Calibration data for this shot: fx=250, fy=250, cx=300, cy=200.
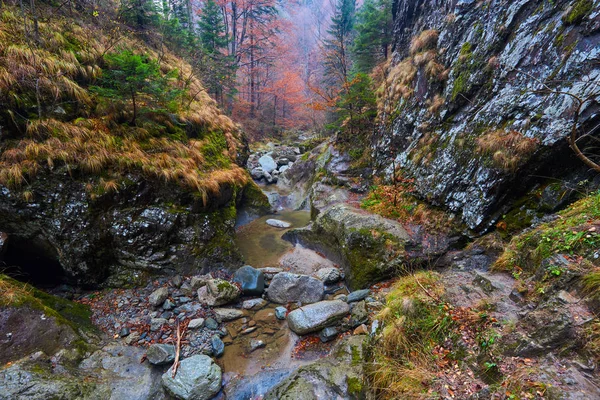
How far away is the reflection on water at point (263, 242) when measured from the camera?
741 cm

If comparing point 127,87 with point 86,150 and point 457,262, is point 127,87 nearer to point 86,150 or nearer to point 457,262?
point 86,150

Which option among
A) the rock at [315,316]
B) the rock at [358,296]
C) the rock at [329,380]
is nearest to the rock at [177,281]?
the rock at [315,316]

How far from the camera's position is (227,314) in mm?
5035

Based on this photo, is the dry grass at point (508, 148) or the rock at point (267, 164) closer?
the dry grass at point (508, 148)

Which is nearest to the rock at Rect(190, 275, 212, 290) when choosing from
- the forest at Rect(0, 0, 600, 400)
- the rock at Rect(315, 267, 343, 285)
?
the forest at Rect(0, 0, 600, 400)

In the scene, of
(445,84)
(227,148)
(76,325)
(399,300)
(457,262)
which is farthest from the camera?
(227,148)

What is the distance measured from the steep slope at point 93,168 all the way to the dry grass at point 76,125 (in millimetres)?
22

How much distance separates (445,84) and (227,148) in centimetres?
779

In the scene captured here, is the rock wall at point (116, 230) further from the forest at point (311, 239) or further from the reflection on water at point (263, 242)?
the reflection on water at point (263, 242)

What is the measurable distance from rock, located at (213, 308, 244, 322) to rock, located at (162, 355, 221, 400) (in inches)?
41.8

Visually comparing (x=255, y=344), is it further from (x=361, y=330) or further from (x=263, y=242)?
(x=263, y=242)

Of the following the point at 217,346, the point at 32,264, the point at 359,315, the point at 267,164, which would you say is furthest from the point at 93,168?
the point at 267,164

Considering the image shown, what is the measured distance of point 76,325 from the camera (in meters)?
4.23

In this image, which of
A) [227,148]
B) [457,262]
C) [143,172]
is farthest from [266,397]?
[227,148]
